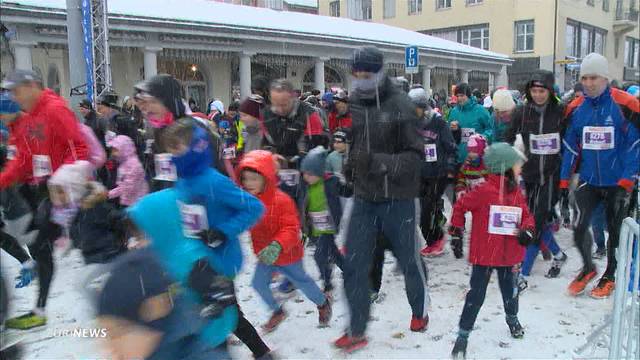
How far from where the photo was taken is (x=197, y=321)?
229cm

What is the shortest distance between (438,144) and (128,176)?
320 cm

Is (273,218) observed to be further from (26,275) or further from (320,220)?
(26,275)

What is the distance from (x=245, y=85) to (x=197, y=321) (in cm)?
1565

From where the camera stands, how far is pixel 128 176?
467 centimetres

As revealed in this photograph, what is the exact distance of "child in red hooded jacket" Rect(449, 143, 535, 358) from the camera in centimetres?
358

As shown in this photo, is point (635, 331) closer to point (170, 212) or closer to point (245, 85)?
point (170, 212)

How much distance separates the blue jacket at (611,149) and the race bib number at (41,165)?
439 cm

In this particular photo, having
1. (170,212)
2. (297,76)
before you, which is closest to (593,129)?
(170,212)

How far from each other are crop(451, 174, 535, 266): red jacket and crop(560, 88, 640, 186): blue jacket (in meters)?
1.34

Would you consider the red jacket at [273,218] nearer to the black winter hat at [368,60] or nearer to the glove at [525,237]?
the black winter hat at [368,60]

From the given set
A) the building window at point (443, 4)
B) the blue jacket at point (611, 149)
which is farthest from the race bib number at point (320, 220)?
the building window at point (443, 4)

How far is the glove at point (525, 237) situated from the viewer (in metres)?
3.44

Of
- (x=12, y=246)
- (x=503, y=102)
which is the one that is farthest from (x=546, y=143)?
(x=12, y=246)

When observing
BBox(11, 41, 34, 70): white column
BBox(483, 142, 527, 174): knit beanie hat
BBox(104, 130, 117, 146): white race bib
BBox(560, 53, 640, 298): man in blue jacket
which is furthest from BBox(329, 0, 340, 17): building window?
BBox(483, 142, 527, 174): knit beanie hat
